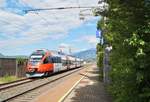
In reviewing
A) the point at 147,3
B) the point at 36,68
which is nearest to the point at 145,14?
the point at 147,3

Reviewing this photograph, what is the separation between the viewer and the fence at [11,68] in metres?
40.2

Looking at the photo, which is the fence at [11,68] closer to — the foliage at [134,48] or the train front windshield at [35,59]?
the train front windshield at [35,59]

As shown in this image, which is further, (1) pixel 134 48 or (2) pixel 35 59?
(2) pixel 35 59

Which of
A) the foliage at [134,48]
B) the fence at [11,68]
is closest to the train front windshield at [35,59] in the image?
the fence at [11,68]

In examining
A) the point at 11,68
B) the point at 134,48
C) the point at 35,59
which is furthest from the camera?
the point at 11,68

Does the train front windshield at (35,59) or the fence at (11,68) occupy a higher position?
the train front windshield at (35,59)

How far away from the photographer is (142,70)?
30.7 ft

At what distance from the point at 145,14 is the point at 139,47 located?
99cm

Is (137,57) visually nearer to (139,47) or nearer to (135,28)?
(139,47)

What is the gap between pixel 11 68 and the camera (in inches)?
1698

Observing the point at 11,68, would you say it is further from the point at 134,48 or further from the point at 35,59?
the point at 134,48

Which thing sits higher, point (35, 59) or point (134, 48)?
point (35, 59)

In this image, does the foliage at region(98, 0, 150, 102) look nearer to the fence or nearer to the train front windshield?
the train front windshield

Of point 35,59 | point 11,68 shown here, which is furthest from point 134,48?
point 11,68
